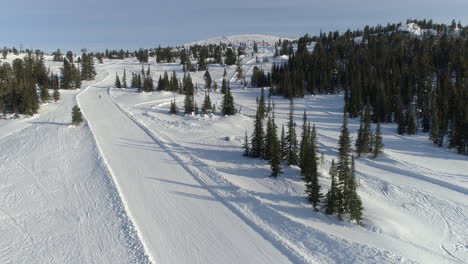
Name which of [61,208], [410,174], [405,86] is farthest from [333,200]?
[405,86]

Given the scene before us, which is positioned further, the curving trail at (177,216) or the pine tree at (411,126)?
the pine tree at (411,126)

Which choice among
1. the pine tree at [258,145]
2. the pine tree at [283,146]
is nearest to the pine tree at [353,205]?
the pine tree at [283,146]

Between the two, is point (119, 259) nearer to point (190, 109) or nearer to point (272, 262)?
point (272, 262)

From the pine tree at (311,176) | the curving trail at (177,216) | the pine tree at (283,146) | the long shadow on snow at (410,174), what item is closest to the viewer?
the curving trail at (177,216)

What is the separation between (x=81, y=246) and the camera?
1664 centimetres

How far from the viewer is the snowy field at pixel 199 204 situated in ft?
52.6

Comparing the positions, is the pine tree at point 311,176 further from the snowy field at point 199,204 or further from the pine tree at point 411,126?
the pine tree at point 411,126

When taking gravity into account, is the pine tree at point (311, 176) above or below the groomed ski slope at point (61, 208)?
above

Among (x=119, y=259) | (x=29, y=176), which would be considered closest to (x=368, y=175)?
(x=119, y=259)

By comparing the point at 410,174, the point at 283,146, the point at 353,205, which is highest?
the point at 283,146

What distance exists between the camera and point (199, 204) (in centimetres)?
2105

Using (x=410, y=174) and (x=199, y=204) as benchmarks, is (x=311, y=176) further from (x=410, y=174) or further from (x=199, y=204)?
(x=410, y=174)

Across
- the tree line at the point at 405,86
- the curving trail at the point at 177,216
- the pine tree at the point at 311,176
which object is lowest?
the curving trail at the point at 177,216

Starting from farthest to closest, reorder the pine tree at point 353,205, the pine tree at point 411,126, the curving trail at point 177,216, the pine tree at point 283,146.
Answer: the pine tree at point 411,126
the pine tree at point 283,146
the pine tree at point 353,205
the curving trail at point 177,216
